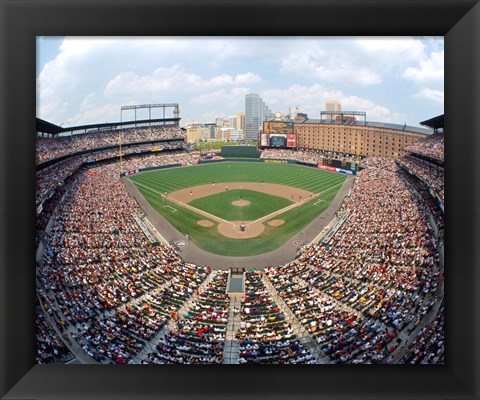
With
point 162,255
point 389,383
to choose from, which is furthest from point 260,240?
point 389,383

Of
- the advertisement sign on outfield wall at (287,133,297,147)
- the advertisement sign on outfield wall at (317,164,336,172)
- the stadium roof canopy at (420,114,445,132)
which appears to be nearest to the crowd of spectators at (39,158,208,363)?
the stadium roof canopy at (420,114,445,132)

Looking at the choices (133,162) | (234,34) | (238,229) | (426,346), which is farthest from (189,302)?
(133,162)

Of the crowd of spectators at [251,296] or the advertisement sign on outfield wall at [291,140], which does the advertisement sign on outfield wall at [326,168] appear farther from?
the crowd of spectators at [251,296]

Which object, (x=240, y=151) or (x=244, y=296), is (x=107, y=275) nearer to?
(x=244, y=296)

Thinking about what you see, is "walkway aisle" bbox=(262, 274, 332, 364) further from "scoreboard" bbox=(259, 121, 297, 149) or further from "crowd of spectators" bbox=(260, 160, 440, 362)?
"scoreboard" bbox=(259, 121, 297, 149)

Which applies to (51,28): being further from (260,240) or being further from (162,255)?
(260,240)
